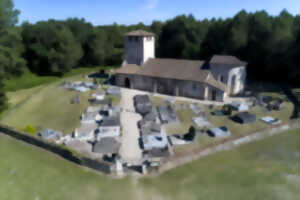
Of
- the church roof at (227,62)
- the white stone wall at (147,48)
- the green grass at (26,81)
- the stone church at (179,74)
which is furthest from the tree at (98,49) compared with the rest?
the church roof at (227,62)

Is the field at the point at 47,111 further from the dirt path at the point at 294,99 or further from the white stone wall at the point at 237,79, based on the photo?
the dirt path at the point at 294,99

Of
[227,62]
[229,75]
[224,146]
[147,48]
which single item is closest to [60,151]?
[224,146]

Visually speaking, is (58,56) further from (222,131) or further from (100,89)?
(222,131)

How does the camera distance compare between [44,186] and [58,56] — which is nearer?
[44,186]

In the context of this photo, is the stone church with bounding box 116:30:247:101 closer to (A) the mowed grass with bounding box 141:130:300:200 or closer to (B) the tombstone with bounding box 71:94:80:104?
(B) the tombstone with bounding box 71:94:80:104

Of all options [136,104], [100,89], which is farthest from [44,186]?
[100,89]

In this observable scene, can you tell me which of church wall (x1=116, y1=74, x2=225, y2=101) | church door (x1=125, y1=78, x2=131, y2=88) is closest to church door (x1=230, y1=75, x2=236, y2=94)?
church wall (x1=116, y1=74, x2=225, y2=101)
